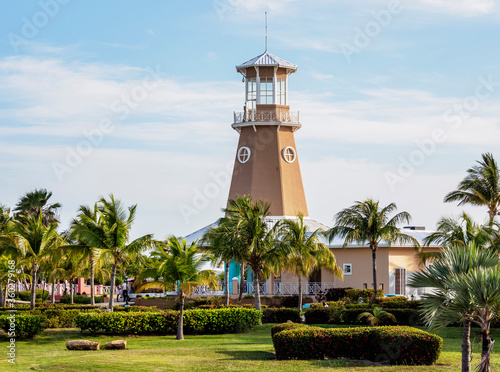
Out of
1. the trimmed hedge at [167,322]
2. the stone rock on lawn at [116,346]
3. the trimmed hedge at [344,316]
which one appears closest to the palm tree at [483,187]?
the trimmed hedge at [344,316]

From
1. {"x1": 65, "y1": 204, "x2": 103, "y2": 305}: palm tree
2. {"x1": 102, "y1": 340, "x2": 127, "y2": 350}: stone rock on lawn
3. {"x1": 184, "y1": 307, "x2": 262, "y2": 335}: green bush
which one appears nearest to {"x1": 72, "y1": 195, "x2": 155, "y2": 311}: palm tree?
{"x1": 65, "y1": 204, "x2": 103, "y2": 305}: palm tree

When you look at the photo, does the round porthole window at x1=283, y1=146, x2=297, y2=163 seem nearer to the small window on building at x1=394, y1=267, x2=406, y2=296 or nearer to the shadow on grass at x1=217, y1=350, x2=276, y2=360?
the small window on building at x1=394, y1=267, x2=406, y2=296

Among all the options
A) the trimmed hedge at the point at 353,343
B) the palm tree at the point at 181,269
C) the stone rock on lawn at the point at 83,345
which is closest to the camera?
the trimmed hedge at the point at 353,343

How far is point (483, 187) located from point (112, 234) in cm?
2080

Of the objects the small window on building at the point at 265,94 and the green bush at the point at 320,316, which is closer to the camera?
the green bush at the point at 320,316

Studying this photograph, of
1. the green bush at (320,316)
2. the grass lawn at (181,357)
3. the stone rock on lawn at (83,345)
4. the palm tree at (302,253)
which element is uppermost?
the palm tree at (302,253)

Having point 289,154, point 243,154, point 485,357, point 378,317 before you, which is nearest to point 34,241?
point 378,317

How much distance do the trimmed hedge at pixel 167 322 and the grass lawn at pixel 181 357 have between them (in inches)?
22.2

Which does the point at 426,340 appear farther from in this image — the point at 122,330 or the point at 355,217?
the point at 355,217

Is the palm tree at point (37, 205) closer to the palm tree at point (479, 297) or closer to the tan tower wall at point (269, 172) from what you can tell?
the tan tower wall at point (269, 172)

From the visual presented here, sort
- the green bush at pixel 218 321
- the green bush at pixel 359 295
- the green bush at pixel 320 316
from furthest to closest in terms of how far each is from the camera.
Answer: the green bush at pixel 359 295 < the green bush at pixel 320 316 < the green bush at pixel 218 321

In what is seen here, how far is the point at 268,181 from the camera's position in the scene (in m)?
46.6

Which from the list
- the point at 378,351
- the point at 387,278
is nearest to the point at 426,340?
the point at 378,351

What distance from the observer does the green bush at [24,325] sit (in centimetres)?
2358
